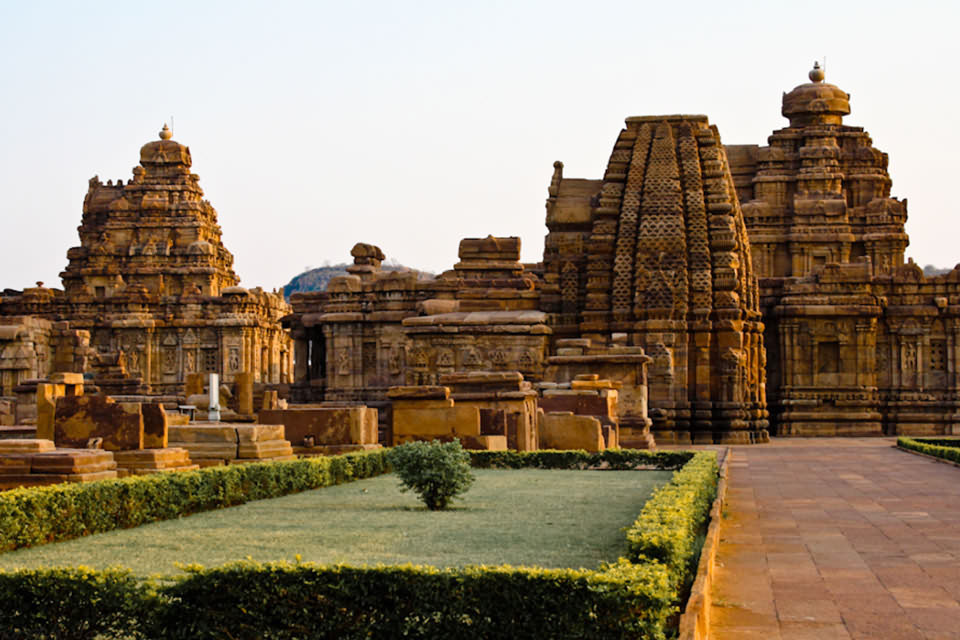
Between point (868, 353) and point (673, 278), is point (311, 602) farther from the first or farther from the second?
point (868, 353)

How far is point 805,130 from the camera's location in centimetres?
4581

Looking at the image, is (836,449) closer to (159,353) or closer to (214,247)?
(159,353)

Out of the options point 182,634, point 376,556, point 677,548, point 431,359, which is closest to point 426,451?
point 376,556

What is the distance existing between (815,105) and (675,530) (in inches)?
1616

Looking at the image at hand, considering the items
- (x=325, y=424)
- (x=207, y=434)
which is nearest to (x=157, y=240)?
(x=325, y=424)

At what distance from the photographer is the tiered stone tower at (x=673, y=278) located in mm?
30422

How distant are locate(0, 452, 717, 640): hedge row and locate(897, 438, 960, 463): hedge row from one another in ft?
52.2

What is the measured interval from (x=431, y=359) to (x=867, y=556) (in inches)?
855

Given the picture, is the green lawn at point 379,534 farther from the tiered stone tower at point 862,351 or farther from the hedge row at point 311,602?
the tiered stone tower at point 862,351

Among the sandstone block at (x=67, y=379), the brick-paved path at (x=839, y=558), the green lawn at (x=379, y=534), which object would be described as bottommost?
the brick-paved path at (x=839, y=558)

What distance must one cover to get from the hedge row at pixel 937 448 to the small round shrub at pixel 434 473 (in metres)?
11.4

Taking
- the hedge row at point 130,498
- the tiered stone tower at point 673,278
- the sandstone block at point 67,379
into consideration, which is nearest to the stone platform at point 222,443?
the hedge row at point 130,498

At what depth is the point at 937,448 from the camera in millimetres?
22328

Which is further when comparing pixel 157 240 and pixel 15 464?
pixel 157 240
